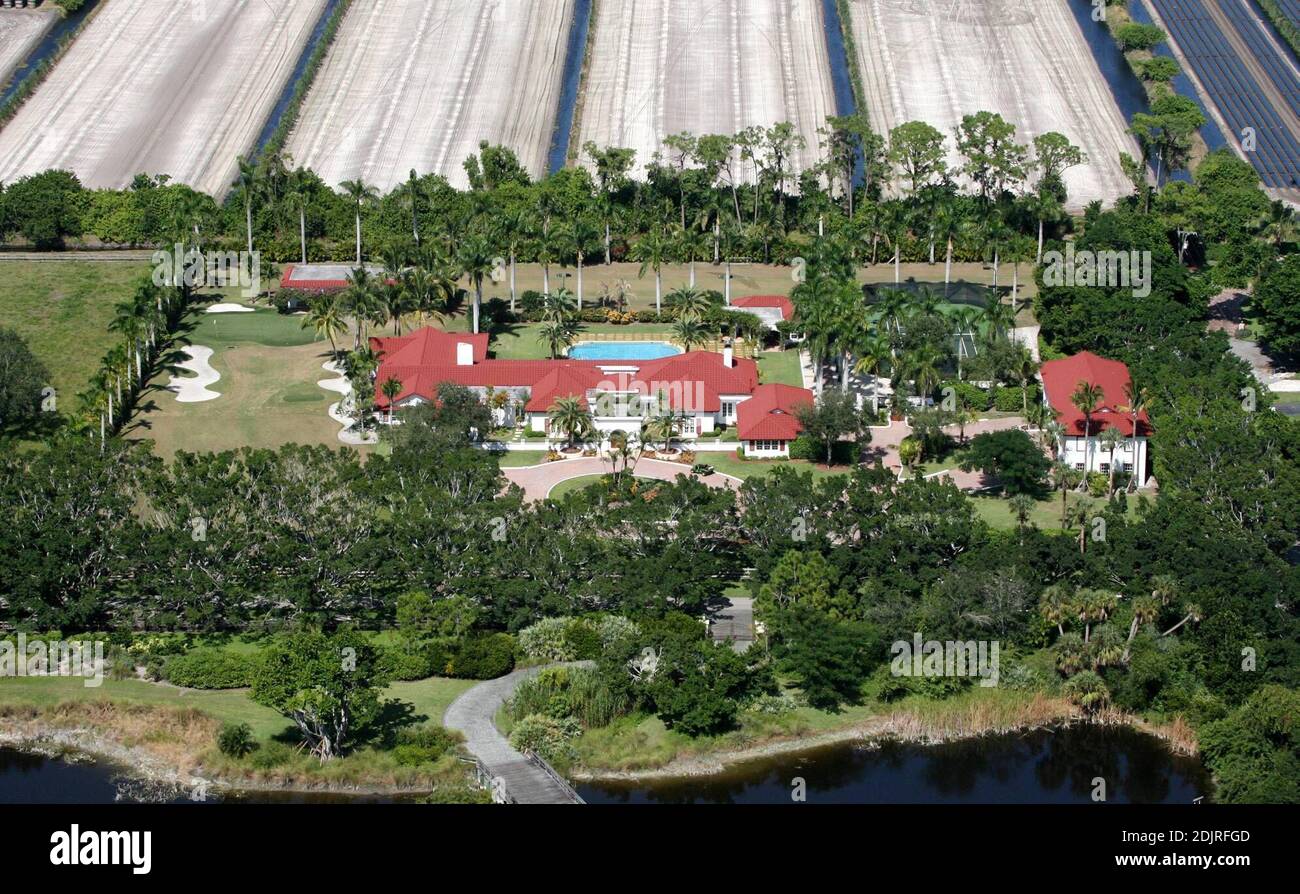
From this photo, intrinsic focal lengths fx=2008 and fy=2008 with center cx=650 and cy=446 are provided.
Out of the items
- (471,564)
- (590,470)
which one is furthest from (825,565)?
(590,470)

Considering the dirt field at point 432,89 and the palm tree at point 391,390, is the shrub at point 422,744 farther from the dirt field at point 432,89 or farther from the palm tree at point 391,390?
the dirt field at point 432,89

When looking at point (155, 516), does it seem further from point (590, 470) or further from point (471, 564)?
point (590, 470)

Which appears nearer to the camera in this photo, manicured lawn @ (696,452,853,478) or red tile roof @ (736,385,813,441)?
manicured lawn @ (696,452,853,478)

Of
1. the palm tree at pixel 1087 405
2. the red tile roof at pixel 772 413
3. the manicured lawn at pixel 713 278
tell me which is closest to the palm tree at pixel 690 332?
the red tile roof at pixel 772 413

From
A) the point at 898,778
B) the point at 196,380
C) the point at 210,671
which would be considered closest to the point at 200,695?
the point at 210,671

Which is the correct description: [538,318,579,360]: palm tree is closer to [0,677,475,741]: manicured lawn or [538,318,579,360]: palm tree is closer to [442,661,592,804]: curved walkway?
[442,661,592,804]: curved walkway

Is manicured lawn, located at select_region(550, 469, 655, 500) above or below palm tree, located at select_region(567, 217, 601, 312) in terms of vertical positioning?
below

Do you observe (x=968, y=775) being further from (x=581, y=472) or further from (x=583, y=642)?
(x=581, y=472)

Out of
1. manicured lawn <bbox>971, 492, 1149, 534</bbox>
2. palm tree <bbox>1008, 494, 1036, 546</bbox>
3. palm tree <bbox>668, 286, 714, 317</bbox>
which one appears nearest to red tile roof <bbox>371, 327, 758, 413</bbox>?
palm tree <bbox>668, 286, 714, 317</bbox>
